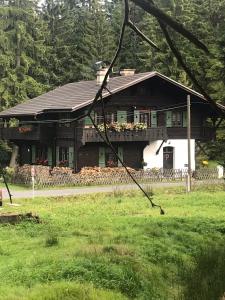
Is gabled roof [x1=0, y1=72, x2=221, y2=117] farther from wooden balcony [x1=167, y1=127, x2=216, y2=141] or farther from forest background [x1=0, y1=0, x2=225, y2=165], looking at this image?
wooden balcony [x1=167, y1=127, x2=216, y2=141]

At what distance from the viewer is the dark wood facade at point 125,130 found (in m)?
33.0

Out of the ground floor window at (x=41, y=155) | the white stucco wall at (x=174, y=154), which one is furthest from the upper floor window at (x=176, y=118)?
the ground floor window at (x=41, y=155)

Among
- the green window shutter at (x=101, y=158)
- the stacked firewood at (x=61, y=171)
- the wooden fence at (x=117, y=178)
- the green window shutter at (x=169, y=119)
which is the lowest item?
the wooden fence at (x=117, y=178)

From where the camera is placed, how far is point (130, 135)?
3325cm

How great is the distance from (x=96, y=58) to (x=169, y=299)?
4287 cm

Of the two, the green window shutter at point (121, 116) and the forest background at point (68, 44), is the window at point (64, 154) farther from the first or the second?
the forest background at point (68, 44)

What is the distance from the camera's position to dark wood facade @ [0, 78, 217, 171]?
33.0m

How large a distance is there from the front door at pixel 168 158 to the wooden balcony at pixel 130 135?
5.94 ft

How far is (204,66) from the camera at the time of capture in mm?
37094

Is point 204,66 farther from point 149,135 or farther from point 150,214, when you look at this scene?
point 150,214

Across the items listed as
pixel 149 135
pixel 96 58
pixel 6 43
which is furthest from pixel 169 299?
pixel 96 58

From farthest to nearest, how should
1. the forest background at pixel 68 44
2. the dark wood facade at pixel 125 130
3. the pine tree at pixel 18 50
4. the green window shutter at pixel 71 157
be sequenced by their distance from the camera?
the pine tree at pixel 18 50 → the forest background at pixel 68 44 → the green window shutter at pixel 71 157 → the dark wood facade at pixel 125 130

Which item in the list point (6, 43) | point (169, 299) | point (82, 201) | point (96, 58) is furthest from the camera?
point (96, 58)

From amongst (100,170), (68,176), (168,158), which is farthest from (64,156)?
(168,158)
